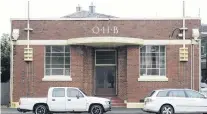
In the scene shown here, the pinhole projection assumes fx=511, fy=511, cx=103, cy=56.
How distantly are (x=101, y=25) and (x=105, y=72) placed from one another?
11.5ft

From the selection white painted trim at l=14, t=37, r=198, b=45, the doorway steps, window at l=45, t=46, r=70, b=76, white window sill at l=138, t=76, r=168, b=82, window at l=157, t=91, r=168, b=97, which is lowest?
the doorway steps

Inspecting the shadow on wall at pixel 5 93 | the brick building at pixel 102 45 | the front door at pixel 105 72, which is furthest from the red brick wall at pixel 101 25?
the shadow on wall at pixel 5 93

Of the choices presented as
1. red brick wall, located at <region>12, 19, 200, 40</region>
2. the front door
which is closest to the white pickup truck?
red brick wall, located at <region>12, 19, 200, 40</region>

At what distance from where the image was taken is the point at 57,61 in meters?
33.7

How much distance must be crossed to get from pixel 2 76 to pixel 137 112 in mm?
12897

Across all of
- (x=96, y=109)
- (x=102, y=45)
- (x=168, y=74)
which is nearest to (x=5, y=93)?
(x=102, y=45)

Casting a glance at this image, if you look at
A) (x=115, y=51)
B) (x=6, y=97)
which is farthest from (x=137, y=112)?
(x=6, y=97)

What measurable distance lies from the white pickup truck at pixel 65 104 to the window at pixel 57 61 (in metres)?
7.47

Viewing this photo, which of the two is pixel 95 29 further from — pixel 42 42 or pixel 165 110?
pixel 165 110

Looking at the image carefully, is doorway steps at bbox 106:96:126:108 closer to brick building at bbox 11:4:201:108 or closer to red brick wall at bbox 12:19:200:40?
brick building at bbox 11:4:201:108

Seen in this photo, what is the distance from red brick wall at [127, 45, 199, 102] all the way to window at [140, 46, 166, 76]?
38cm

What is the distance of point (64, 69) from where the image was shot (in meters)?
33.7

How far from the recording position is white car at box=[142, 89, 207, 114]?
2547 cm

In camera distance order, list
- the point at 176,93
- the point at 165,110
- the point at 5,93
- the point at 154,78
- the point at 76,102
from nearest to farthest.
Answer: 1. the point at 165,110
2. the point at 176,93
3. the point at 76,102
4. the point at 154,78
5. the point at 5,93
